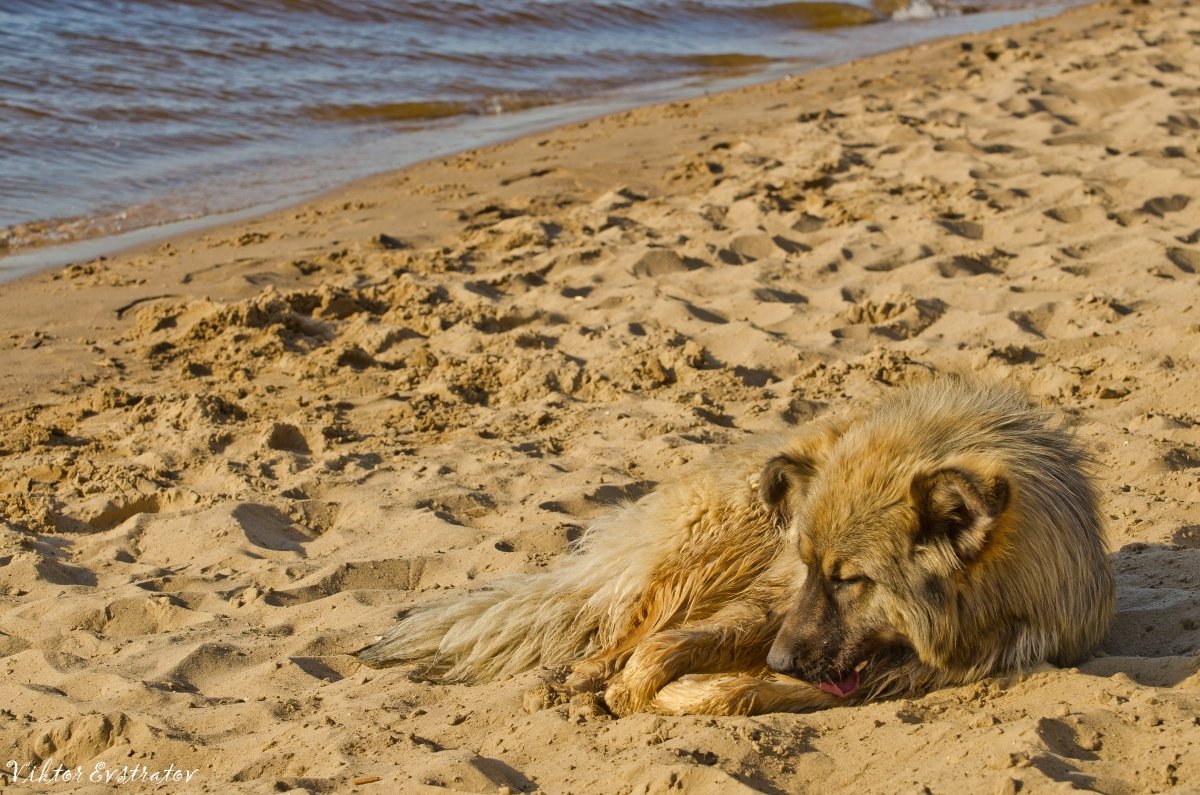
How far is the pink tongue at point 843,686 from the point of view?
4.00 m

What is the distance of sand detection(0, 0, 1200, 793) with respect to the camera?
149 inches

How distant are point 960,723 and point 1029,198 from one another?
23.1 ft

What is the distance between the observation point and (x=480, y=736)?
13.1ft

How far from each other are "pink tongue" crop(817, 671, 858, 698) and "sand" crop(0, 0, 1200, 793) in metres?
0.17

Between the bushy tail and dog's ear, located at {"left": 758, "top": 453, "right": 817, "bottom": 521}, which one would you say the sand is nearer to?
the bushy tail

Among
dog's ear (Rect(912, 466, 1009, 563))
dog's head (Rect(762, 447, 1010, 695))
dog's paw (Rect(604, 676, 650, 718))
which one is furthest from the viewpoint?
dog's paw (Rect(604, 676, 650, 718))

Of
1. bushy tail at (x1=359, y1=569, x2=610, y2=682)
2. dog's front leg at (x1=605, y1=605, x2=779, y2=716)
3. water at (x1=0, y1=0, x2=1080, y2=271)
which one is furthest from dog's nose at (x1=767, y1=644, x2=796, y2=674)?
water at (x1=0, y1=0, x2=1080, y2=271)

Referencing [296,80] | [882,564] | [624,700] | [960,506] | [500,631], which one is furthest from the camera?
[296,80]

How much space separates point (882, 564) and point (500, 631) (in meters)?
1.40

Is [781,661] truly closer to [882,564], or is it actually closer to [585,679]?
[882,564]

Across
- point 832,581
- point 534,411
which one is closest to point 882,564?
Answer: point 832,581

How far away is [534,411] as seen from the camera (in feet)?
23.1

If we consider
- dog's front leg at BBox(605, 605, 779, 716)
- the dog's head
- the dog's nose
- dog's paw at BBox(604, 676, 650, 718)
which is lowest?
dog's paw at BBox(604, 676, 650, 718)

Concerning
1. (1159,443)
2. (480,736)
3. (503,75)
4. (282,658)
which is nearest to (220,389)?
(282,658)
